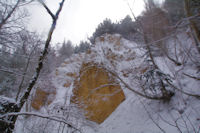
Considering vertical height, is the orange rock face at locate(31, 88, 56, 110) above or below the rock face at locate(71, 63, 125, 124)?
above

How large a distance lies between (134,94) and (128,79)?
3.51ft

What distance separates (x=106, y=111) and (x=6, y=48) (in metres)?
4.67

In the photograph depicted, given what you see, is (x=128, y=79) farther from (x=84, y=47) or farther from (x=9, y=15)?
(x=84, y=47)

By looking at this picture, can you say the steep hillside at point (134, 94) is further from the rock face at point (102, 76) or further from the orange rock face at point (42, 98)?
the orange rock face at point (42, 98)

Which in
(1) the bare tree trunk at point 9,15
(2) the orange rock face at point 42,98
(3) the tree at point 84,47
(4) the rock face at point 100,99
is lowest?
(4) the rock face at point 100,99

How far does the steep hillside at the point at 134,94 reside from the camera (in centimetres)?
297

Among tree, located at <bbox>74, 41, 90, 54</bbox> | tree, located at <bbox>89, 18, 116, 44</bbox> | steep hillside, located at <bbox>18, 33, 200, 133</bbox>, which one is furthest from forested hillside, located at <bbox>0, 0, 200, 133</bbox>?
tree, located at <bbox>89, 18, 116, 44</bbox>

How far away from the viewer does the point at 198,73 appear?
3230mm

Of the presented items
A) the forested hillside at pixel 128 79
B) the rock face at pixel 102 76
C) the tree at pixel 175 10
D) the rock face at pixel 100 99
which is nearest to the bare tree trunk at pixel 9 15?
the forested hillside at pixel 128 79

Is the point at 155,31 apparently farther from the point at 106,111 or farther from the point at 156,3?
the point at 106,111

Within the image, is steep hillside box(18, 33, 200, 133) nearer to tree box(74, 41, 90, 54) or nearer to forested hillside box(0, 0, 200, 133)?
forested hillside box(0, 0, 200, 133)

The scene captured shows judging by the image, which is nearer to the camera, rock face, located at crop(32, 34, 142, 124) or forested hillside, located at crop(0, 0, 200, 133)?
forested hillside, located at crop(0, 0, 200, 133)

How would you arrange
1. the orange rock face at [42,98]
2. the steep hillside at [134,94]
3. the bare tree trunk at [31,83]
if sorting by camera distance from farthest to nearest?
1. the orange rock face at [42,98]
2. the steep hillside at [134,94]
3. the bare tree trunk at [31,83]

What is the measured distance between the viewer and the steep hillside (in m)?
2.97
